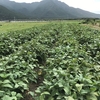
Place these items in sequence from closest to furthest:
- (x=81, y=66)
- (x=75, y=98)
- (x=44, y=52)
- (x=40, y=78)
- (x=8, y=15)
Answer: (x=75, y=98) → (x=81, y=66) → (x=40, y=78) → (x=44, y=52) → (x=8, y=15)

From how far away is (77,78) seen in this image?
5.01 metres

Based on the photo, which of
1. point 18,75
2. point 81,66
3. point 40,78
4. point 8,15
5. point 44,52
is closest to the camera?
point 18,75

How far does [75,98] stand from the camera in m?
4.41

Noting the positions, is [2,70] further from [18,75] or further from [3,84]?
[3,84]

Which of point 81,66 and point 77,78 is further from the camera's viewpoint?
point 81,66

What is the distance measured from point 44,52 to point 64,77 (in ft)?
16.3

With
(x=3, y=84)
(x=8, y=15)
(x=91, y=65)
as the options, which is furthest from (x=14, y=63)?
(x=8, y=15)

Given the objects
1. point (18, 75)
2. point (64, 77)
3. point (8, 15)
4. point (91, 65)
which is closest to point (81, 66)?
point (91, 65)

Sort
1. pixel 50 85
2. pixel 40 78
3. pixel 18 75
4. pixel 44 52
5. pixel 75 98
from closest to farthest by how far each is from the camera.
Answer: pixel 75 98, pixel 50 85, pixel 18 75, pixel 40 78, pixel 44 52

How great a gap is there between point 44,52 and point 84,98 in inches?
222

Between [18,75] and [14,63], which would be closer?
[18,75]

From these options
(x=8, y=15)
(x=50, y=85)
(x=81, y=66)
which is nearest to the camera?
(x=50, y=85)

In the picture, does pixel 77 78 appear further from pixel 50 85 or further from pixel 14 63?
pixel 14 63

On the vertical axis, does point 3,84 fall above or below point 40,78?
above
